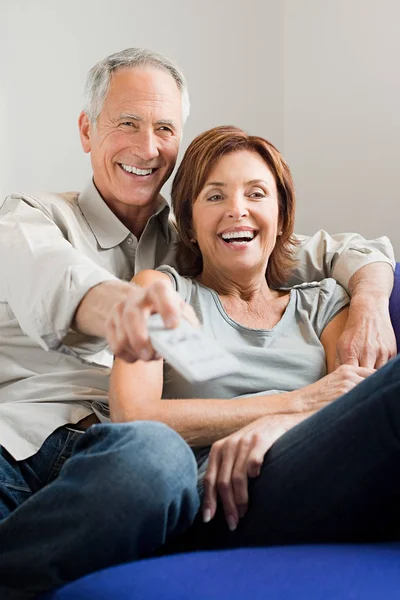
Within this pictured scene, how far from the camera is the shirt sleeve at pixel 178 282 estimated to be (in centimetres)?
170

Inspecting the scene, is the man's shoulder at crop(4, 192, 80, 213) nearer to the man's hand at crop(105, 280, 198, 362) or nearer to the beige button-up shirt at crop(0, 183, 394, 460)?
the beige button-up shirt at crop(0, 183, 394, 460)

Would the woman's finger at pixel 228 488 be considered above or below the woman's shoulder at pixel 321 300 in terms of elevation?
below

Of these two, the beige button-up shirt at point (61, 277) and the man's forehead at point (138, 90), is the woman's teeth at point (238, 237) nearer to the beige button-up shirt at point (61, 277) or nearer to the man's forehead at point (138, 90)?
the beige button-up shirt at point (61, 277)

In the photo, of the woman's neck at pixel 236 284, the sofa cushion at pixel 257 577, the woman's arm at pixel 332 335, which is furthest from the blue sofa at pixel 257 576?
the woman's neck at pixel 236 284

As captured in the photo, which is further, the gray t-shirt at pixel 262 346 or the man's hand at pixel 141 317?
the gray t-shirt at pixel 262 346

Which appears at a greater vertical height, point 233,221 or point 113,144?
point 113,144

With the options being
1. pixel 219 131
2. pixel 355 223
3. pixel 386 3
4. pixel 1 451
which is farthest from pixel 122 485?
pixel 386 3

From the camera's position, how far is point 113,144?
1908 millimetres

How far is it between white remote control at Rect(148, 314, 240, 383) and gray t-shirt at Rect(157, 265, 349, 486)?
547mm

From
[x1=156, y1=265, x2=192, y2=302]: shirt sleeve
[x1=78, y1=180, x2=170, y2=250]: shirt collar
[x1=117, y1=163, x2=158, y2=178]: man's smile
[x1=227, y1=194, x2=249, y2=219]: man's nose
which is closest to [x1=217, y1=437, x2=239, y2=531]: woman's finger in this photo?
[x1=156, y1=265, x2=192, y2=302]: shirt sleeve

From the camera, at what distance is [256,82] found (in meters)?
3.12

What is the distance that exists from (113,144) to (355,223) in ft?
4.12

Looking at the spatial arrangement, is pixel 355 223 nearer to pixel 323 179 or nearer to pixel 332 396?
pixel 323 179

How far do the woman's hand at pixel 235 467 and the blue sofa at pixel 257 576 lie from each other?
11cm
